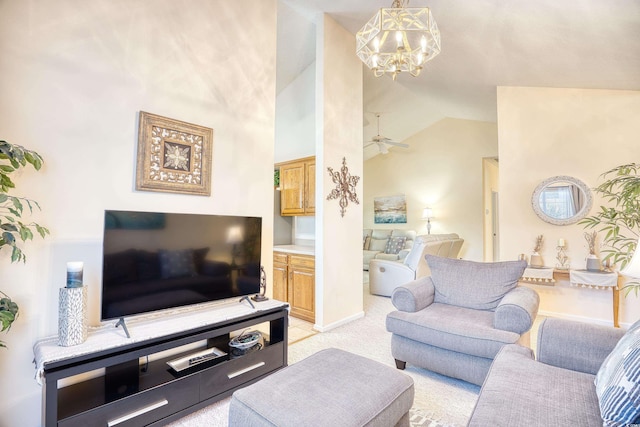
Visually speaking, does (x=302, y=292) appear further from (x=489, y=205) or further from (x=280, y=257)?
(x=489, y=205)

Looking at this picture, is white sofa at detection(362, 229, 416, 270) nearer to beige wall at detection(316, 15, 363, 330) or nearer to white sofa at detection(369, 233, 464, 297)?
white sofa at detection(369, 233, 464, 297)

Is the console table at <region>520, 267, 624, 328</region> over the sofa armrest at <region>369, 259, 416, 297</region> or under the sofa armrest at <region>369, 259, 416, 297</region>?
over

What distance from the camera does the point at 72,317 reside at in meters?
1.62

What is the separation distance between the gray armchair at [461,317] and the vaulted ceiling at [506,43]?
2.03 meters

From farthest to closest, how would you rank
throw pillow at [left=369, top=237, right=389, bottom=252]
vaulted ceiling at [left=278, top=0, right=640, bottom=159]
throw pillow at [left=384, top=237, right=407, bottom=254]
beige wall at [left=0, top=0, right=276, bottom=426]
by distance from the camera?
throw pillow at [left=369, top=237, right=389, bottom=252] → throw pillow at [left=384, top=237, right=407, bottom=254] → vaulted ceiling at [left=278, top=0, right=640, bottom=159] → beige wall at [left=0, top=0, right=276, bottom=426]

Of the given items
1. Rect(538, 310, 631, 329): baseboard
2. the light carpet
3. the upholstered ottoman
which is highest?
the upholstered ottoman

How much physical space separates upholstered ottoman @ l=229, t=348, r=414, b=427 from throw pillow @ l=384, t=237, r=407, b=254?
5874mm

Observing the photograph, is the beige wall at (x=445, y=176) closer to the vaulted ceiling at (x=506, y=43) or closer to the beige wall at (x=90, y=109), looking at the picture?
the vaulted ceiling at (x=506, y=43)

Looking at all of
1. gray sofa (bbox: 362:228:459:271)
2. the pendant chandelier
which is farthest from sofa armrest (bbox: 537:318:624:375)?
gray sofa (bbox: 362:228:459:271)

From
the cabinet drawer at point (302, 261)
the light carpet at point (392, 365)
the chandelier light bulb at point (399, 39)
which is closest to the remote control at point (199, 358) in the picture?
the light carpet at point (392, 365)

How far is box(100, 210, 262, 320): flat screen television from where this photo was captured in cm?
181

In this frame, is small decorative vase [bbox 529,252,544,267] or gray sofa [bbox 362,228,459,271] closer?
small decorative vase [bbox 529,252,544,267]

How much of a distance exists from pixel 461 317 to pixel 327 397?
1512 mm

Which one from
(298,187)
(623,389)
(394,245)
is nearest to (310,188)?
(298,187)
